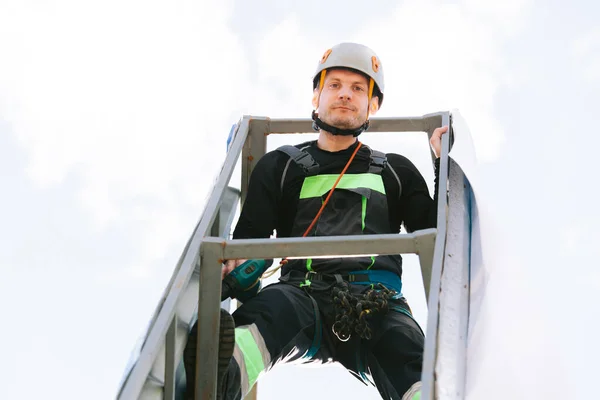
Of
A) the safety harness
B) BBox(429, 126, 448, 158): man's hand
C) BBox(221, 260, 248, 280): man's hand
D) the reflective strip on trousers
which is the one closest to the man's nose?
the safety harness

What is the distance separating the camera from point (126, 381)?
3.19 m

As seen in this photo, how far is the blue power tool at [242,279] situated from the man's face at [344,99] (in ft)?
3.33

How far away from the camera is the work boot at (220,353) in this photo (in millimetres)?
3811

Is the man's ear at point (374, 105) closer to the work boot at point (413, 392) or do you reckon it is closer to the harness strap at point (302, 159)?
the harness strap at point (302, 159)

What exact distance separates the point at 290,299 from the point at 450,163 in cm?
96

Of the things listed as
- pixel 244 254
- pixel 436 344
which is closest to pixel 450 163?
pixel 244 254

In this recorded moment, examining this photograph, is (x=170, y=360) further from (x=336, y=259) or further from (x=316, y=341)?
(x=336, y=259)

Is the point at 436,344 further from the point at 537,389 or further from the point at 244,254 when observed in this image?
the point at 244,254

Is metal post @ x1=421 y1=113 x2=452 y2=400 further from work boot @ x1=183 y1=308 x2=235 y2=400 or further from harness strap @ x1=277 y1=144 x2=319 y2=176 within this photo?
work boot @ x1=183 y1=308 x2=235 y2=400

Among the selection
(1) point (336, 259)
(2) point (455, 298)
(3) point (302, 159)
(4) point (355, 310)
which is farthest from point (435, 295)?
(3) point (302, 159)

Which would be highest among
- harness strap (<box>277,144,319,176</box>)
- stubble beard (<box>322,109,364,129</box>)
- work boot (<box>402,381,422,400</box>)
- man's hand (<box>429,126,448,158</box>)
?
stubble beard (<box>322,109,364,129</box>)

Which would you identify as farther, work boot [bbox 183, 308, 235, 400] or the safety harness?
the safety harness

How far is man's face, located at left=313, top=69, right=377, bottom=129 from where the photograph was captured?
201 inches

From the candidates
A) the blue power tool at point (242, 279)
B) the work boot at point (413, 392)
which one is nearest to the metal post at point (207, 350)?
the blue power tool at point (242, 279)
